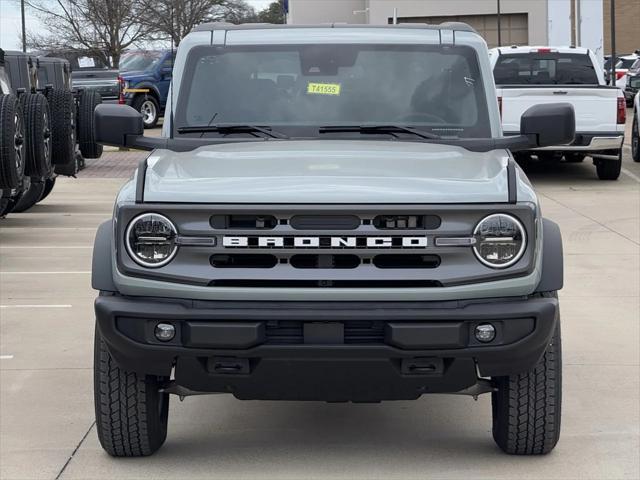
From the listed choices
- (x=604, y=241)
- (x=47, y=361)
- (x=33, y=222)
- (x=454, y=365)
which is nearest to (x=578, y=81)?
(x=604, y=241)

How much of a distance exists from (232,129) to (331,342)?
1583mm

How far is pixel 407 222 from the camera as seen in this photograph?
4.77m

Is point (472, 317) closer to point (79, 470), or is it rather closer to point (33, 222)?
point (79, 470)

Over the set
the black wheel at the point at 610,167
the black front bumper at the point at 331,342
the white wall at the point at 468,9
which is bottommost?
the black wheel at the point at 610,167

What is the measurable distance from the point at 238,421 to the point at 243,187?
1620 millimetres

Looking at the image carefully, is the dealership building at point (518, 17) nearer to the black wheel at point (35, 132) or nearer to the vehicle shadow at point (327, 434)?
the black wheel at point (35, 132)

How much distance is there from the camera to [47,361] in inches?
288

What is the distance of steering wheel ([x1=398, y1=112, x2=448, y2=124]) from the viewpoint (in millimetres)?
5977

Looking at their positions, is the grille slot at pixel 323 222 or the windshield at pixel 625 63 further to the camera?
the windshield at pixel 625 63

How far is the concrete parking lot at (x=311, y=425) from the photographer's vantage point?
5.30 m

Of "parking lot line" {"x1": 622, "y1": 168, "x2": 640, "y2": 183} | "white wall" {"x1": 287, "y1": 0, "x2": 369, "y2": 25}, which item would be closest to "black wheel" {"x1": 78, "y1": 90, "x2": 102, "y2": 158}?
"parking lot line" {"x1": 622, "y1": 168, "x2": 640, "y2": 183}

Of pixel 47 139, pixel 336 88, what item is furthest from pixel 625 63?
pixel 336 88

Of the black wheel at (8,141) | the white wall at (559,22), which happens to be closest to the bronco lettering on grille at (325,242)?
the black wheel at (8,141)

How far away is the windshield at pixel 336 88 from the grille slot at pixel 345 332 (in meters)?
1.51
